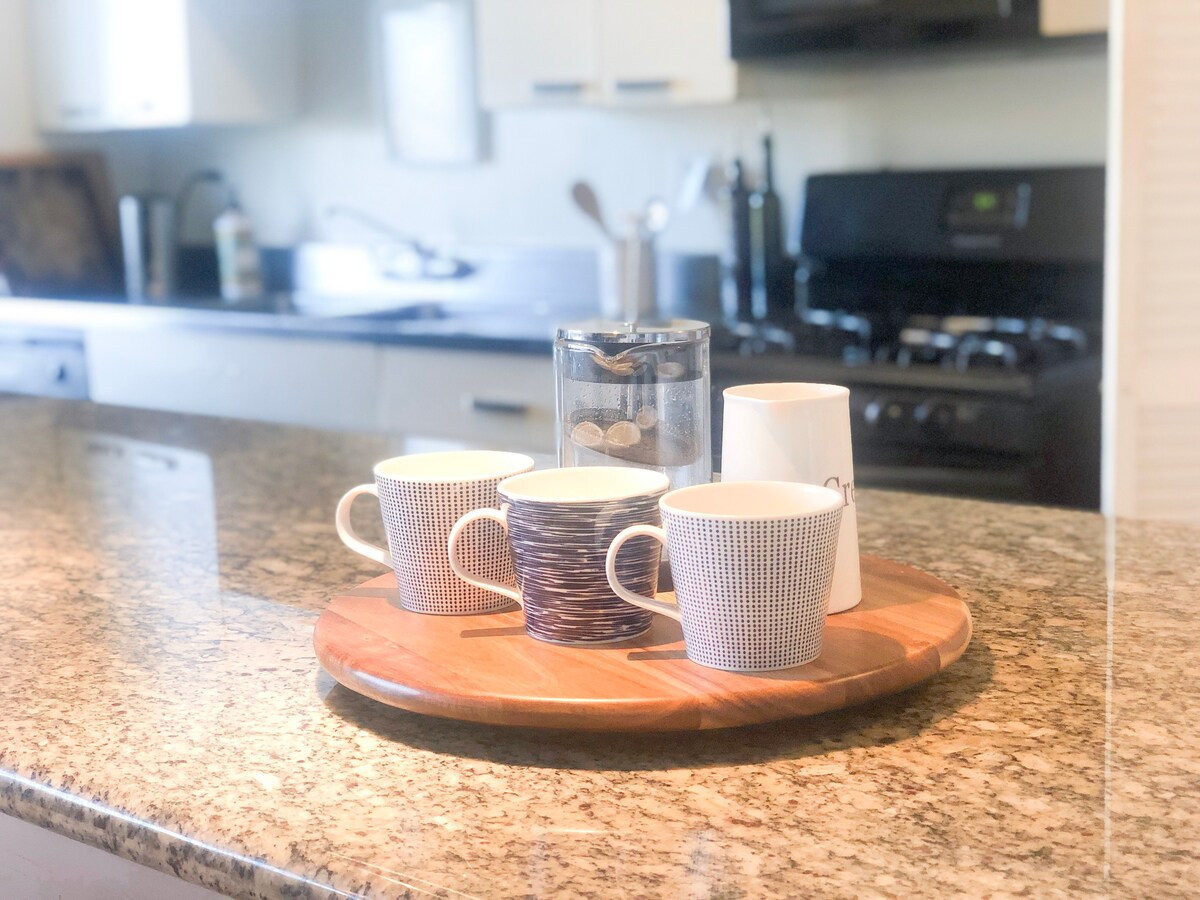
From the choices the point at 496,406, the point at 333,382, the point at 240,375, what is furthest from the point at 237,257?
the point at 496,406

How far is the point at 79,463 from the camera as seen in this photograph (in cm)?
148

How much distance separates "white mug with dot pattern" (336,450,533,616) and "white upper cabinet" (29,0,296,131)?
296 cm

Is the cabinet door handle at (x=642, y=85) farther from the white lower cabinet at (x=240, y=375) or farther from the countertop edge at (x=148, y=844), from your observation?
the countertop edge at (x=148, y=844)

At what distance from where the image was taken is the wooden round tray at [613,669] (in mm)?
685

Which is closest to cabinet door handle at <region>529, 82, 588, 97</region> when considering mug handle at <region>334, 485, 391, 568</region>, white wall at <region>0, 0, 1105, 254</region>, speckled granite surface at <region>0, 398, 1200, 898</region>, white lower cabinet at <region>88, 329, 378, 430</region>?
white wall at <region>0, 0, 1105, 254</region>

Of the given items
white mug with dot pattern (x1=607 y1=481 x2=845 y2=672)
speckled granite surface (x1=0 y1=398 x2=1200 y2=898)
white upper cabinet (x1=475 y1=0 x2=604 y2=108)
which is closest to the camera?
speckled granite surface (x1=0 y1=398 x2=1200 y2=898)

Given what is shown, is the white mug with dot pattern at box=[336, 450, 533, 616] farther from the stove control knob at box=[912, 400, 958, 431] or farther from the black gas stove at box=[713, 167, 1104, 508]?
the stove control knob at box=[912, 400, 958, 431]

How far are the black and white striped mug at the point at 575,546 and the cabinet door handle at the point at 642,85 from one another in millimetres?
2144

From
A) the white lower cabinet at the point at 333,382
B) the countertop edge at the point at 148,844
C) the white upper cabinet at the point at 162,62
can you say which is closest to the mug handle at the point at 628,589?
the countertop edge at the point at 148,844

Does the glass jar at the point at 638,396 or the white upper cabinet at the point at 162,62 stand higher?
the white upper cabinet at the point at 162,62

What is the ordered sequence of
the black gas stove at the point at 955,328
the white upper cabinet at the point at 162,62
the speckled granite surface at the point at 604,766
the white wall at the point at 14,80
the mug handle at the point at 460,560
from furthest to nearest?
the white wall at the point at 14,80 < the white upper cabinet at the point at 162,62 < the black gas stove at the point at 955,328 < the mug handle at the point at 460,560 < the speckled granite surface at the point at 604,766

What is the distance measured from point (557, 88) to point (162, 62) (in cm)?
121

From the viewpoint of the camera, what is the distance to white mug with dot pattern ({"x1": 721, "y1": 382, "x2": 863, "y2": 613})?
80 cm

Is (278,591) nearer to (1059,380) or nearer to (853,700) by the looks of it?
(853,700)
